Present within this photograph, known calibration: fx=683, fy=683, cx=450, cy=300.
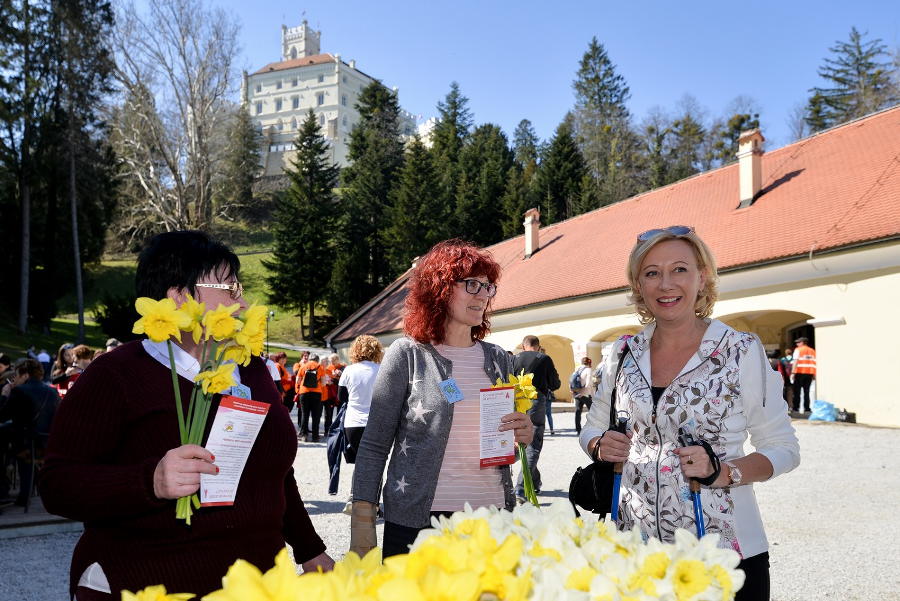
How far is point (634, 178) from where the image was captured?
184 feet

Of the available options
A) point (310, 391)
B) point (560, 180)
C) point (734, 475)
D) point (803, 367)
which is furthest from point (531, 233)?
point (734, 475)

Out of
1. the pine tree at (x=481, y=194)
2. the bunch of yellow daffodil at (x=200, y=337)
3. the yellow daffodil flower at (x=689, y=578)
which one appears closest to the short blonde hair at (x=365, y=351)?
the bunch of yellow daffodil at (x=200, y=337)

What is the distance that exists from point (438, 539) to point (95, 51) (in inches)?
1536

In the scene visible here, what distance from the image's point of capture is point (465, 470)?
2869mm

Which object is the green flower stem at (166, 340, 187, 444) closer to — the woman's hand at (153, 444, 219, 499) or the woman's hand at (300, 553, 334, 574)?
the woman's hand at (153, 444, 219, 499)

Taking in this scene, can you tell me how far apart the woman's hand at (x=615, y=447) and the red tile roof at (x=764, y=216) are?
15884 mm

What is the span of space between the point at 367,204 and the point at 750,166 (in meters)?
36.0

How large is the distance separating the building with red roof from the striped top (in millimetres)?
15824

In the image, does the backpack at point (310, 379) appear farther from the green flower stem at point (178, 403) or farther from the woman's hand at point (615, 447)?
the green flower stem at point (178, 403)

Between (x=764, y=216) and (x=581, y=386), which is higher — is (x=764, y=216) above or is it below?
above

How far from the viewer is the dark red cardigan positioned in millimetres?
1852

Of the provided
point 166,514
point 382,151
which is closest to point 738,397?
point 166,514

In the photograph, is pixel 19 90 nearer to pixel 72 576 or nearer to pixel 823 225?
pixel 823 225

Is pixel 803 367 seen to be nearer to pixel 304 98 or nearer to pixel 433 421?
pixel 433 421
